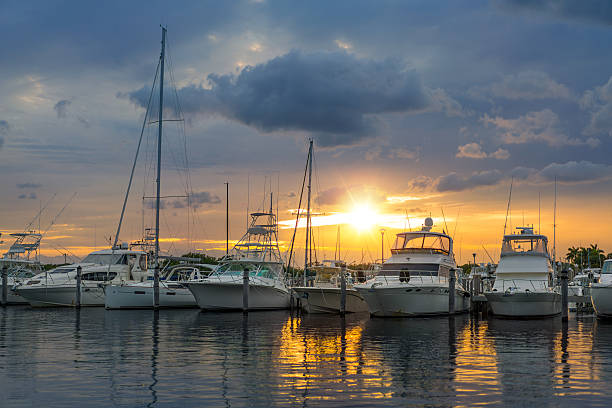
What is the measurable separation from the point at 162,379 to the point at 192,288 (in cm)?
2500

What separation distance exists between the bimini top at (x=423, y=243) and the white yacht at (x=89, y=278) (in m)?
19.6

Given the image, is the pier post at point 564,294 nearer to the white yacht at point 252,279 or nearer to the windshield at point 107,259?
the white yacht at point 252,279

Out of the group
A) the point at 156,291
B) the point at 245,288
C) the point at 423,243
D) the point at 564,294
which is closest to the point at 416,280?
the point at 423,243

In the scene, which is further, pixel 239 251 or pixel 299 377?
pixel 239 251

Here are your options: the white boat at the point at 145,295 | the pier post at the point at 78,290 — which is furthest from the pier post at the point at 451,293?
the pier post at the point at 78,290

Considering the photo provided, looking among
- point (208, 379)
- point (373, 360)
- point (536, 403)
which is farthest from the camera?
point (373, 360)

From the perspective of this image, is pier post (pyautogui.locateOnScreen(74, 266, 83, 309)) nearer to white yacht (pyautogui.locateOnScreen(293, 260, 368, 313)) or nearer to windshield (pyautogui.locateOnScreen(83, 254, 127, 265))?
windshield (pyautogui.locateOnScreen(83, 254, 127, 265))

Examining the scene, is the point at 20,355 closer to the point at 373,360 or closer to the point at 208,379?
the point at 208,379

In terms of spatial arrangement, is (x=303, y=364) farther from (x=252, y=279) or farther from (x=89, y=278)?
(x=89, y=278)

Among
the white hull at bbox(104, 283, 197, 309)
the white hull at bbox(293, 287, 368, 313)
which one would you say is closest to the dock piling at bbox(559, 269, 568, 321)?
the white hull at bbox(293, 287, 368, 313)

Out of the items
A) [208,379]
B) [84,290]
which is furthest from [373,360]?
[84,290]

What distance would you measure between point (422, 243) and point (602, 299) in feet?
35.4

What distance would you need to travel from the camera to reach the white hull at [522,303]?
3334 cm

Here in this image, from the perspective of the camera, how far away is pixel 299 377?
1566cm
